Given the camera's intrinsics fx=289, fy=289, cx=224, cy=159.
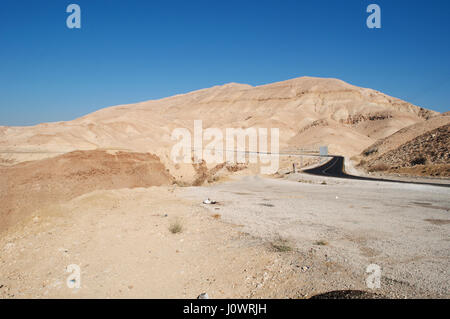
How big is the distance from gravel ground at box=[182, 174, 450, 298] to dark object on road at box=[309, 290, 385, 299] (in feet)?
0.88

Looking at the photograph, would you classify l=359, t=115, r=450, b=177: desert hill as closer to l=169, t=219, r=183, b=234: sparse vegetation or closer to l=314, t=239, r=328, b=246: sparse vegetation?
l=314, t=239, r=328, b=246: sparse vegetation

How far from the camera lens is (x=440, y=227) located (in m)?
9.62

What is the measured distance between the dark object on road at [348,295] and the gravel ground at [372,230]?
0.27 m

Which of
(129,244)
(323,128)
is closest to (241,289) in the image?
(129,244)

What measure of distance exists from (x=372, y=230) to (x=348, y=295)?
5086 millimetres

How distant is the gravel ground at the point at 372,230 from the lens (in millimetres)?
5867

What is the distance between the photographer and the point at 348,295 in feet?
16.5

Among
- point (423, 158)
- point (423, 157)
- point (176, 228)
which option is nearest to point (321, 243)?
point (176, 228)

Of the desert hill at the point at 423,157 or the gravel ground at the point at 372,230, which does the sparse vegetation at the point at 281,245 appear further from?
the desert hill at the point at 423,157

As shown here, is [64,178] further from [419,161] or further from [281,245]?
[419,161]

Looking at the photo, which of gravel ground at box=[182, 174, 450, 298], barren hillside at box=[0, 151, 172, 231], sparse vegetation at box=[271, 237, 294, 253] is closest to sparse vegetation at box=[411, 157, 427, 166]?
gravel ground at box=[182, 174, 450, 298]

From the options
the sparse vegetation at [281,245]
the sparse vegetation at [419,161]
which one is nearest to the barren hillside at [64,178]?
the sparse vegetation at [281,245]
